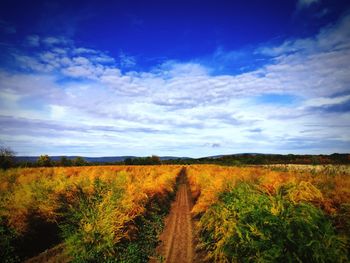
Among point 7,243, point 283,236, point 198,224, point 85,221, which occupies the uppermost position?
point 283,236

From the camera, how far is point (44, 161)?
64250 mm

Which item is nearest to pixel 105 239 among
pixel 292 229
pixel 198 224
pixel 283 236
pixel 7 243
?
pixel 7 243

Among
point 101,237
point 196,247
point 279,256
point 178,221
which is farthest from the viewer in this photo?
point 178,221

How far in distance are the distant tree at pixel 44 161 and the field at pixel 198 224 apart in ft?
171

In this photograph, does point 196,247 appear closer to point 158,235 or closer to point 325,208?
point 158,235

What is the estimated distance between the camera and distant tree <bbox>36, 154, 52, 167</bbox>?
206 ft

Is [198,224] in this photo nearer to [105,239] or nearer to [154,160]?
[105,239]

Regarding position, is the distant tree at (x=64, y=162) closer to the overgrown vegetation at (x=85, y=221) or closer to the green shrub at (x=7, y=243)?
the overgrown vegetation at (x=85, y=221)

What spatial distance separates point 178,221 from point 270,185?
7.64 metres

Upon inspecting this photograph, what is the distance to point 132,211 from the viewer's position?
1419cm

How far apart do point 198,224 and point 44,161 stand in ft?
202

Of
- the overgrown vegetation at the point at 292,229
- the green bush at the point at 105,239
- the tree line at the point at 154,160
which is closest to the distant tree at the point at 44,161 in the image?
the tree line at the point at 154,160

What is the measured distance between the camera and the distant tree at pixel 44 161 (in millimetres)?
62750

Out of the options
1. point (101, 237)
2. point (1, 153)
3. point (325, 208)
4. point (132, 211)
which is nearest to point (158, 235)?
point (132, 211)
